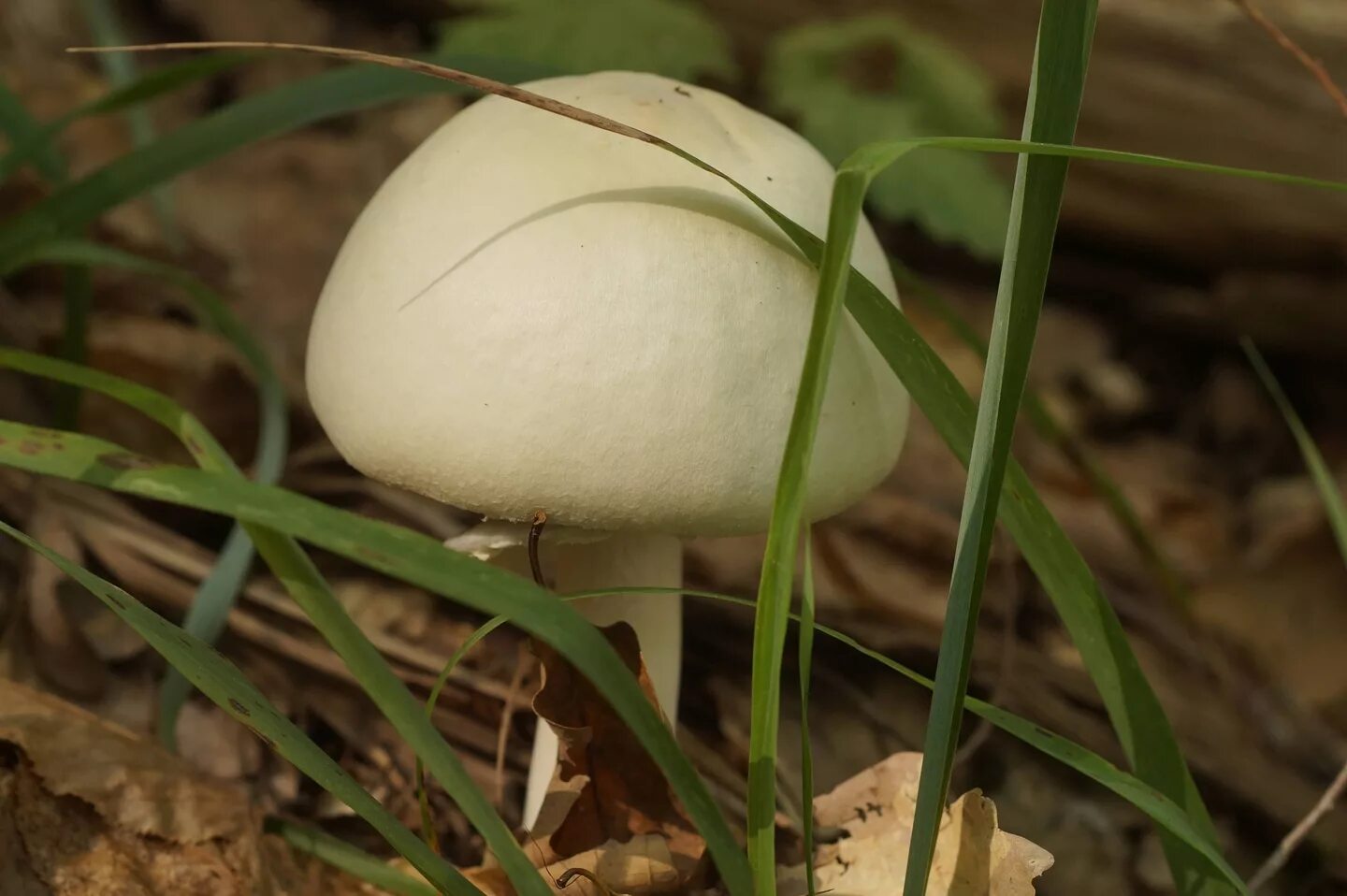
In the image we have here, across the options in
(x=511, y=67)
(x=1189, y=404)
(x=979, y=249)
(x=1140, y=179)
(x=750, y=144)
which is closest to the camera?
(x=750, y=144)

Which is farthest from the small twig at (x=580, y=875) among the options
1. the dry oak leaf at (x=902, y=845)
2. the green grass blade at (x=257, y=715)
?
the dry oak leaf at (x=902, y=845)

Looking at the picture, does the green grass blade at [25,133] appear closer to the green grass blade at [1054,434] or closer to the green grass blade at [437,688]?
the green grass blade at [437,688]

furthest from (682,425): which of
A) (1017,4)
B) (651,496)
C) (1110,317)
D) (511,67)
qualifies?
(1110,317)

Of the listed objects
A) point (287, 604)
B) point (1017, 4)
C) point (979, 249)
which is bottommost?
point (287, 604)

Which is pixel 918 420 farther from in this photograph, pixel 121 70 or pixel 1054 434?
pixel 121 70

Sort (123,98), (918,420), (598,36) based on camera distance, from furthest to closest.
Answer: (918,420), (598,36), (123,98)

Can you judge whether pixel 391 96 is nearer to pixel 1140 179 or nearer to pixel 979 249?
pixel 979 249

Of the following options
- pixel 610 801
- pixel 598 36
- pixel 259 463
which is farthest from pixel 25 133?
pixel 610 801
